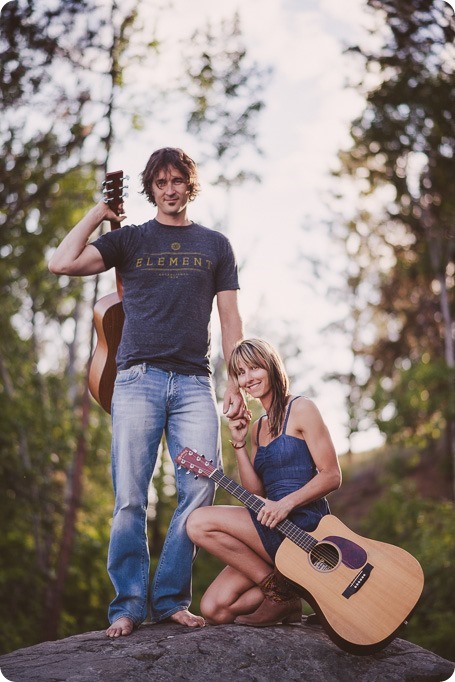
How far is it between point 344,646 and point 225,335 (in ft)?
5.26

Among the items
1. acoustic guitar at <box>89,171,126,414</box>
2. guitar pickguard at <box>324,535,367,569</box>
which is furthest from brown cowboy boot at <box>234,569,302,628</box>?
acoustic guitar at <box>89,171,126,414</box>

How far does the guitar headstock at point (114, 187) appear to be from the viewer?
13.5 ft

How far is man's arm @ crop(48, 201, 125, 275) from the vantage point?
158 inches

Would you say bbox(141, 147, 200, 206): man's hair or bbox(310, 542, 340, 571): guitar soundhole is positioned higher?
bbox(141, 147, 200, 206): man's hair

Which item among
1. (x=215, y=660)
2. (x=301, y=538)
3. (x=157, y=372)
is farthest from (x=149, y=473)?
(x=215, y=660)

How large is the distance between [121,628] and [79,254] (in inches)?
69.6

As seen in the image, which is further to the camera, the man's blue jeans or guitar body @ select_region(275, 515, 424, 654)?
the man's blue jeans

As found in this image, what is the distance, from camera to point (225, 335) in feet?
14.1

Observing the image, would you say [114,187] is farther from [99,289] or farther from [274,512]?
[99,289]

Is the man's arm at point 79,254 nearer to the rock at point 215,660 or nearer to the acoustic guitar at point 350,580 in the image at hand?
the acoustic guitar at point 350,580

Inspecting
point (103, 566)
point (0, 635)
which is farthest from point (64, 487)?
point (0, 635)

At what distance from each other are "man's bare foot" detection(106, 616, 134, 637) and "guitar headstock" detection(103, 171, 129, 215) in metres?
2.00

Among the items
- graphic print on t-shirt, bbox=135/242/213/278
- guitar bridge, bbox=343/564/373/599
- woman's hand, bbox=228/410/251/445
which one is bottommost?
guitar bridge, bbox=343/564/373/599

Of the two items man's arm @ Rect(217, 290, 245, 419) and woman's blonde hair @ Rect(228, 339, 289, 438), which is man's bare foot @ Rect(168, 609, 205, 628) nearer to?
woman's blonde hair @ Rect(228, 339, 289, 438)
